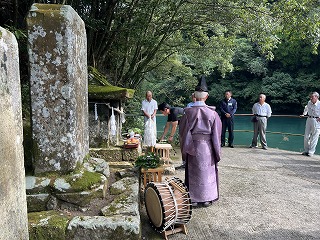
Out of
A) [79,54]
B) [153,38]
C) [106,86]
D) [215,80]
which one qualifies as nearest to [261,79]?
[215,80]

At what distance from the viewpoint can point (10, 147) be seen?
1.70 m

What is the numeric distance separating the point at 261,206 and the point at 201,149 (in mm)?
1290

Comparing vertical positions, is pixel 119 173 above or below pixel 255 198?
above

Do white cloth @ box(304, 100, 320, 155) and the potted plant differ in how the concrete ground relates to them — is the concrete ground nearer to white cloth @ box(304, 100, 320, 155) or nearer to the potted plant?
the potted plant

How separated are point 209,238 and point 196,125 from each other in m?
1.64

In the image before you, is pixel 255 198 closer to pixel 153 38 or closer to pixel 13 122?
pixel 13 122

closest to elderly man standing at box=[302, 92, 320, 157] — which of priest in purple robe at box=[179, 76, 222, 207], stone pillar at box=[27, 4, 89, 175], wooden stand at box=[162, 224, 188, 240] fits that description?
priest in purple robe at box=[179, 76, 222, 207]

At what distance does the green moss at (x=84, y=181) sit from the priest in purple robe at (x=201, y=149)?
1.56m

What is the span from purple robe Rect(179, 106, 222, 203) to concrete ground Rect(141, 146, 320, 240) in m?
0.30

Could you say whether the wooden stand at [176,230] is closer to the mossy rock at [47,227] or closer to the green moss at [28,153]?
the mossy rock at [47,227]

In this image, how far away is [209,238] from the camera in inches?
140

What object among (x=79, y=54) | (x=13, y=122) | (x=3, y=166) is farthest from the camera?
(x=79, y=54)

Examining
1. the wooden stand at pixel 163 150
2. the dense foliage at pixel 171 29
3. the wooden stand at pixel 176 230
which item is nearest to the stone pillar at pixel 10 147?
the wooden stand at pixel 176 230

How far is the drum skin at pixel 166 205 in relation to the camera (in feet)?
11.3
